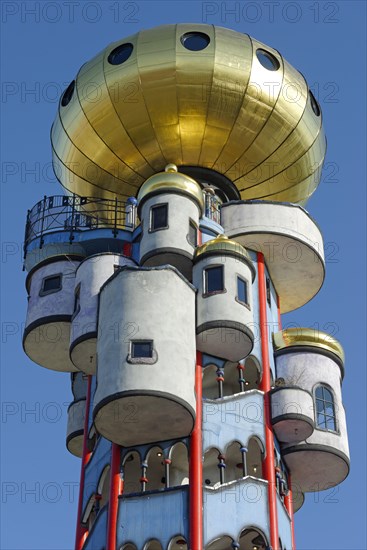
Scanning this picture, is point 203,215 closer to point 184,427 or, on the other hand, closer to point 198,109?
point 198,109

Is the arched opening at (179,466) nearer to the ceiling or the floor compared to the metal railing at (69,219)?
nearer to the floor

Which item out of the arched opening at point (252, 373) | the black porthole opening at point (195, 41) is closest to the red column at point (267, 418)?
the arched opening at point (252, 373)

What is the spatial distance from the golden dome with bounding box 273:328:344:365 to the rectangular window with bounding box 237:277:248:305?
192cm

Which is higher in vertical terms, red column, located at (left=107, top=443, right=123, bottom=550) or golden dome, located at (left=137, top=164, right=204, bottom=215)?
golden dome, located at (left=137, top=164, right=204, bottom=215)

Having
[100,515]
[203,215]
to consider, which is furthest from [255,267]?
[100,515]

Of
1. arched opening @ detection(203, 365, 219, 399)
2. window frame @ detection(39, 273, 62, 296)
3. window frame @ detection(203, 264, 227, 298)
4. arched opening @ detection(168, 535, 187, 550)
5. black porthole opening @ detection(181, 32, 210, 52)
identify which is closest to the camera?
arched opening @ detection(168, 535, 187, 550)

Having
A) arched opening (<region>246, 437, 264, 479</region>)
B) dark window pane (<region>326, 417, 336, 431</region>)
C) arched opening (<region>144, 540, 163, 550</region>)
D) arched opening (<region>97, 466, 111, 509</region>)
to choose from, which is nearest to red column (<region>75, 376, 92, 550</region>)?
arched opening (<region>97, 466, 111, 509</region>)

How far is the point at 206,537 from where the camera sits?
19812 mm

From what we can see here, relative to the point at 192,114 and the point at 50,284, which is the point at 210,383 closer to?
the point at 50,284

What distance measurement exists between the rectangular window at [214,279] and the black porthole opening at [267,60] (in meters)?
5.65

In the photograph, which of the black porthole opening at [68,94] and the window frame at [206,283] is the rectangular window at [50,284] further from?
the black porthole opening at [68,94]

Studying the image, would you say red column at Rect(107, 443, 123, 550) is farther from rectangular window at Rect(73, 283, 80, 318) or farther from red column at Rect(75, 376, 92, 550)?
rectangular window at Rect(73, 283, 80, 318)

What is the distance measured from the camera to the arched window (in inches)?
910

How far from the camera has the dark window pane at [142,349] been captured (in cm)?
2081
